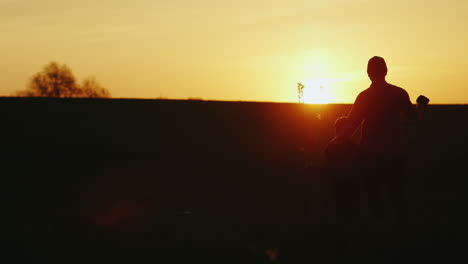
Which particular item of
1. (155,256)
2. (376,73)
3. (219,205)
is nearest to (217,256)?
(155,256)

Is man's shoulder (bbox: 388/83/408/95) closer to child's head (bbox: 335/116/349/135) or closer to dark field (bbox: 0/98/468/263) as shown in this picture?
child's head (bbox: 335/116/349/135)

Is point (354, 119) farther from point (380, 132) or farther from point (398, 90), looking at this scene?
point (398, 90)

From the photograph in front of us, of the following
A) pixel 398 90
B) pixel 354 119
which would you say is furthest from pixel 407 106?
pixel 354 119

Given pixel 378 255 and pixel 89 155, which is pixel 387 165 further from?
pixel 89 155

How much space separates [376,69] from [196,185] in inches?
306

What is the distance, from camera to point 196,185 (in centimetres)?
1437

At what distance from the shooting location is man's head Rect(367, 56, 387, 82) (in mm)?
7094

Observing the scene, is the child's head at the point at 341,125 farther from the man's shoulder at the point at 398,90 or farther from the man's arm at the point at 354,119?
the man's shoulder at the point at 398,90

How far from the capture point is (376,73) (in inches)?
280

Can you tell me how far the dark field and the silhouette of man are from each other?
0.42 metres

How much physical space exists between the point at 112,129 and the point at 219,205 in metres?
19.0

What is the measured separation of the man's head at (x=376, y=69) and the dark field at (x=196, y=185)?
1201 mm

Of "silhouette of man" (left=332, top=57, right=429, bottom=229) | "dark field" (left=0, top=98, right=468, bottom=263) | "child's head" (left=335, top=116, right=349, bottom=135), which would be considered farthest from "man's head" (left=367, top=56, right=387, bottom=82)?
"dark field" (left=0, top=98, right=468, bottom=263)

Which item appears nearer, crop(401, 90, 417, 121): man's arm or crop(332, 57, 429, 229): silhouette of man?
crop(332, 57, 429, 229): silhouette of man
